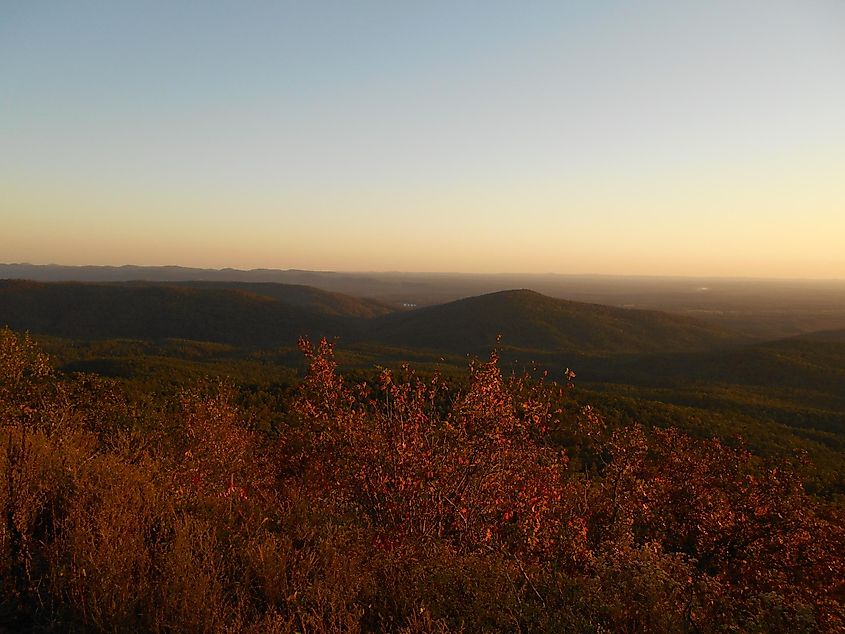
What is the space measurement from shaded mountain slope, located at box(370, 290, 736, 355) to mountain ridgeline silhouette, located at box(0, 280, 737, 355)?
228 millimetres

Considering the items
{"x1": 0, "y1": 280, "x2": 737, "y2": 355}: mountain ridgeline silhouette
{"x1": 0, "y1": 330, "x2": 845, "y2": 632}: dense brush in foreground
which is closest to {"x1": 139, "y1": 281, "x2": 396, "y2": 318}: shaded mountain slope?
{"x1": 0, "y1": 280, "x2": 737, "y2": 355}: mountain ridgeline silhouette

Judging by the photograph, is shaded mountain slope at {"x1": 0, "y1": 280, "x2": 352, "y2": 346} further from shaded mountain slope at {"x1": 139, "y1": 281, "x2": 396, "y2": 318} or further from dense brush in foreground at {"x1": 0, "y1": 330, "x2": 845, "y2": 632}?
dense brush in foreground at {"x1": 0, "y1": 330, "x2": 845, "y2": 632}

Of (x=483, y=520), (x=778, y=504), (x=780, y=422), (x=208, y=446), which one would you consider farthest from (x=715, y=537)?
(x=780, y=422)

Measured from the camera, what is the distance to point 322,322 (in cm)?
12081

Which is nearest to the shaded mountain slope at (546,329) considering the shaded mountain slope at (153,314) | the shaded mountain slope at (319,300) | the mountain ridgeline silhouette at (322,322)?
the mountain ridgeline silhouette at (322,322)

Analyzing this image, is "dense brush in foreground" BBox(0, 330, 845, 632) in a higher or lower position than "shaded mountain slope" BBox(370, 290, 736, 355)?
higher

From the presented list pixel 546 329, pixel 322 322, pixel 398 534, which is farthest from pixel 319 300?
pixel 398 534

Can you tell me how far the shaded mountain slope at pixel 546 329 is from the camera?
96875 millimetres

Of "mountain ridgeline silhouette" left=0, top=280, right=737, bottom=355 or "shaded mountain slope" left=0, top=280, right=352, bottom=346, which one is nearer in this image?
"mountain ridgeline silhouette" left=0, top=280, right=737, bottom=355

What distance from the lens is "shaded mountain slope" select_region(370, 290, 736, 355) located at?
96875 millimetres

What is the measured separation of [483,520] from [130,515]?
4.56 metres

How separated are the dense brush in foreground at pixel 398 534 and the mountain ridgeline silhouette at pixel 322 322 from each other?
268ft

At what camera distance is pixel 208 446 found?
1020 centimetres

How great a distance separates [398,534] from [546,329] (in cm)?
10118
